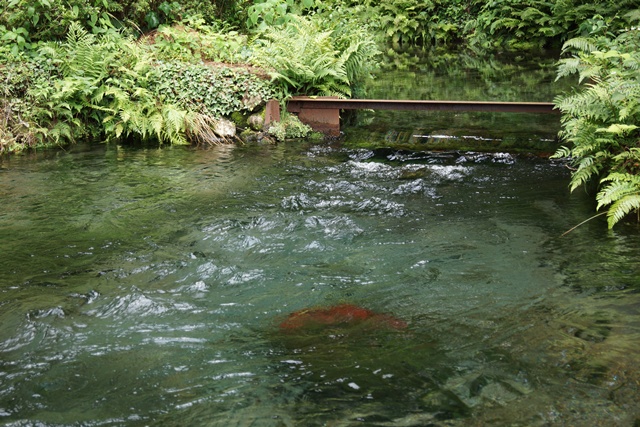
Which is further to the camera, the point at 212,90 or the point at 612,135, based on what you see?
the point at 212,90

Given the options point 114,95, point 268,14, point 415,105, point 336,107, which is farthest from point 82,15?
point 415,105

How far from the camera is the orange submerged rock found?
5199 millimetres

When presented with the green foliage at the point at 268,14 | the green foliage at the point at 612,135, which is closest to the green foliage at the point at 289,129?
the green foliage at the point at 268,14

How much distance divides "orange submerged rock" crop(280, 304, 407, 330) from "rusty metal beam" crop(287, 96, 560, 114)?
6.32m

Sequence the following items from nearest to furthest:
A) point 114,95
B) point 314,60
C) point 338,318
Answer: point 338,318
point 114,95
point 314,60

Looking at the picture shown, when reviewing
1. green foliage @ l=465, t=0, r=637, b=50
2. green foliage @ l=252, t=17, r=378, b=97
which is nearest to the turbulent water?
green foliage @ l=252, t=17, r=378, b=97

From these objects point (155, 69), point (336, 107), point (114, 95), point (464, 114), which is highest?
point (155, 69)

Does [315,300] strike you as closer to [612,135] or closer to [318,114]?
[612,135]

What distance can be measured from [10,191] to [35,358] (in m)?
5.25

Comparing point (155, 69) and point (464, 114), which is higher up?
point (155, 69)

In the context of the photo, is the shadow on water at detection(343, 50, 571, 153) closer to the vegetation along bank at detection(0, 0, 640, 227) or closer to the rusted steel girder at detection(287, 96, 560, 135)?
the rusted steel girder at detection(287, 96, 560, 135)

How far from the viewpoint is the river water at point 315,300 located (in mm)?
4133

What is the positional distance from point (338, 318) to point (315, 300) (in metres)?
0.42

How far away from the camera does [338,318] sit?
5.31 m
